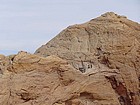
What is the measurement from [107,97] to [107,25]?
3416mm

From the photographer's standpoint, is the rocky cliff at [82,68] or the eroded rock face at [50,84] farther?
the rocky cliff at [82,68]

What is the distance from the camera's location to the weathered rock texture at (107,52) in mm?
16136

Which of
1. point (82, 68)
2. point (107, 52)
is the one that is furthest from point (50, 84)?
point (107, 52)

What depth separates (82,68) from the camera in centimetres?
1609

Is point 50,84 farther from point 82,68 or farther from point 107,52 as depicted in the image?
point 107,52

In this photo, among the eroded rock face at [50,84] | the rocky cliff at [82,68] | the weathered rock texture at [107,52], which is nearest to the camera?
the eroded rock face at [50,84]

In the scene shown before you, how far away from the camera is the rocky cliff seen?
46.9 feet

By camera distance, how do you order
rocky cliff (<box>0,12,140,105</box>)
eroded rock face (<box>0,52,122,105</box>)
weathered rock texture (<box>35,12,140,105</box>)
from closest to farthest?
1. eroded rock face (<box>0,52,122,105</box>)
2. rocky cliff (<box>0,12,140,105</box>)
3. weathered rock texture (<box>35,12,140,105</box>)

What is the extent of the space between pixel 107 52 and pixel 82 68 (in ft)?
4.26

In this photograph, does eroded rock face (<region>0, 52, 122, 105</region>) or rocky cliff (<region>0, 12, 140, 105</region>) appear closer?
eroded rock face (<region>0, 52, 122, 105</region>)

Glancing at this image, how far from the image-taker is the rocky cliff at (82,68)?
14.3m

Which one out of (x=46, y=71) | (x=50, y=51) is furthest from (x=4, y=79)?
(x=50, y=51)

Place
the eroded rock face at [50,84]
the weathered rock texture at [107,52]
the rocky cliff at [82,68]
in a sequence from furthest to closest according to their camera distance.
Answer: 1. the weathered rock texture at [107,52]
2. the rocky cliff at [82,68]
3. the eroded rock face at [50,84]

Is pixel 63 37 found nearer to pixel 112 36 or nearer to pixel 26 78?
pixel 112 36
